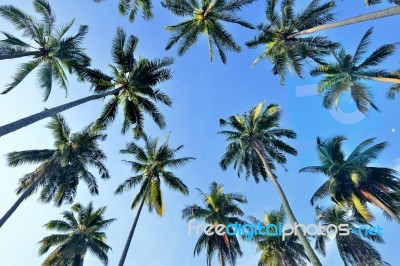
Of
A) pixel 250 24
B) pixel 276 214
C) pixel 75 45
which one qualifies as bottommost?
pixel 276 214

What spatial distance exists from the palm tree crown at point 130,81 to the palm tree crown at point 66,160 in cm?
321

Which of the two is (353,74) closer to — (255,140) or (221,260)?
(255,140)

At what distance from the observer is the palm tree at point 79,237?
23.6 meters

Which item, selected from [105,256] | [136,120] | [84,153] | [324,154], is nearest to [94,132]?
[84,153]

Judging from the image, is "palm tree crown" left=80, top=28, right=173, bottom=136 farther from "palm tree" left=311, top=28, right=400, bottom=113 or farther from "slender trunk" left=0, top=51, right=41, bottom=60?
"palm tree" left=311, top=28, right=400, bottom=113

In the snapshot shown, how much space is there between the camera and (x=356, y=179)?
71.0ft

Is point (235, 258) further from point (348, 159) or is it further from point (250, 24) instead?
point (250, 24)

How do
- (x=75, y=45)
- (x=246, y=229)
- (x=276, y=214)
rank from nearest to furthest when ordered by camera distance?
1. (x=75, y=45)
2. (x=246, y=229)
3. (x=276, y=214)

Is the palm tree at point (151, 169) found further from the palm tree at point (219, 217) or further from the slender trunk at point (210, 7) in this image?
the slender trunk at point (210, 7)

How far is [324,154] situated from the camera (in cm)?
2392

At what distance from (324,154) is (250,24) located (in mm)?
12453

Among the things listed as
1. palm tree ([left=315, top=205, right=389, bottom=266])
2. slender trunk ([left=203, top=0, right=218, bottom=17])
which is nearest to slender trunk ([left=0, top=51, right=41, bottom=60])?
slender trunk ([left=203, top=0, right=218, bottom=17])

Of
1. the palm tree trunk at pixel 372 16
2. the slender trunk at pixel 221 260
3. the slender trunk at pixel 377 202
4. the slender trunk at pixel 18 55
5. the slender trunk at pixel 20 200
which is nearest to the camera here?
the palm tree trunk at pixel 372 16

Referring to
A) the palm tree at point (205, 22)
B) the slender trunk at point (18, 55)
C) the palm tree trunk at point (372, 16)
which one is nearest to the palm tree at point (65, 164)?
the slender trunk at point (18, 55)
